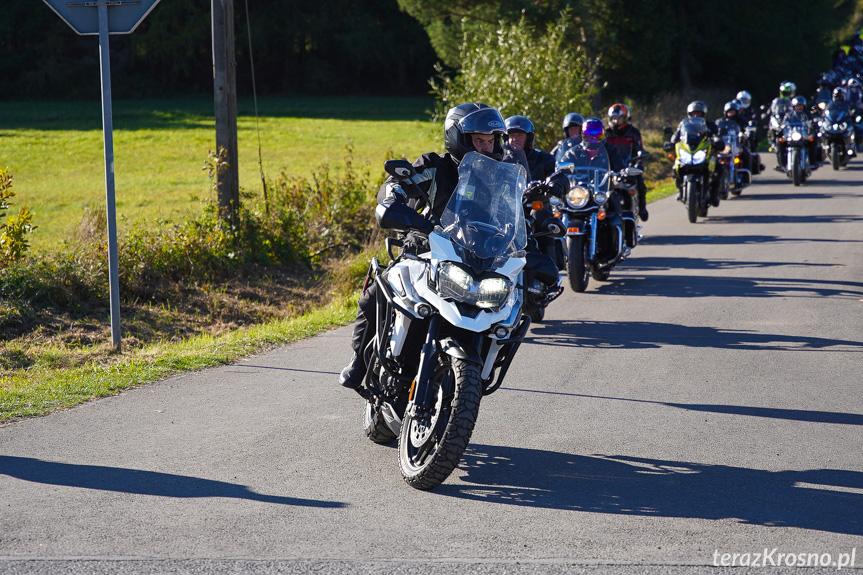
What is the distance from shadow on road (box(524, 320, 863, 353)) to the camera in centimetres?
848

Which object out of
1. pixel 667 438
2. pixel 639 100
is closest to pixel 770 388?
pixel 667 438

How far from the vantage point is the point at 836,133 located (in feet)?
80.0

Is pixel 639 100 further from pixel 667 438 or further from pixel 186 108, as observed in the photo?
pixel 667 438

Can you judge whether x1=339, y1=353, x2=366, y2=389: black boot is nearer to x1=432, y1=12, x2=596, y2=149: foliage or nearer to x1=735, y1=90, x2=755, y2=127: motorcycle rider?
x1=432, y1=12, x2=596, y2=149: foliage

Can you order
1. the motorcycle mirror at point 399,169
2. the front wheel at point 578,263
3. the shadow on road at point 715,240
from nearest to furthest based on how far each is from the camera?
1. the motorcycle mirror at point 399,169
2. the front wheel at point 578,263
3. the shadow on road at point 715,240

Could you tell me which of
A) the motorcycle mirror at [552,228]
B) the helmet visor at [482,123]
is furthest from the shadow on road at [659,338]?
the helmet visor at [482,123]

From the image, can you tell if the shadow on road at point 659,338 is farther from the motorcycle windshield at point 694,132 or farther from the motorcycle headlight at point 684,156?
the motorcycle windshield at point 694,132

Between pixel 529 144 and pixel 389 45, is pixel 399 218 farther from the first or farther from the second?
pixel 389 45

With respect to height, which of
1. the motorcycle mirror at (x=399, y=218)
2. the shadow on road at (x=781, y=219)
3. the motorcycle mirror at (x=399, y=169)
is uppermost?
the motorcycle mirror at (x=399, y=169)

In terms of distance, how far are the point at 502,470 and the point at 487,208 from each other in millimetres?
1417

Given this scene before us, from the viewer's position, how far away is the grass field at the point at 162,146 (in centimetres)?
2012

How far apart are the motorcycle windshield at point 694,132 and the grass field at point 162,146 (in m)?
5.32

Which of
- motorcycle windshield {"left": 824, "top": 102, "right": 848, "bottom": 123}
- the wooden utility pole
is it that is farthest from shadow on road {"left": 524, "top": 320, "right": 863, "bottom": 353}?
motorcycle windshield {"left": 824, "top": 102, "right": 848, "bottom": 123}

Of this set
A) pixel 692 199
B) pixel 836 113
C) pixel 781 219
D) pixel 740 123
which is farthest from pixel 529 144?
pixel 836 113
